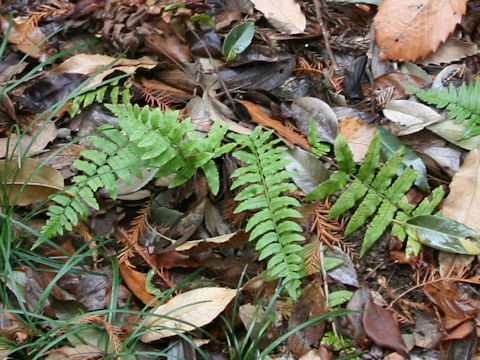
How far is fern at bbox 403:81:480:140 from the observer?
2.60 meters

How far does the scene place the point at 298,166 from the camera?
2.66m

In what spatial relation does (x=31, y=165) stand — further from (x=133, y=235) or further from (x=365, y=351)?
(x=365, y=351)

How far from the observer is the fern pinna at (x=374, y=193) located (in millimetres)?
2482

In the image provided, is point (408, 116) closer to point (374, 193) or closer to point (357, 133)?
point (357, 133)

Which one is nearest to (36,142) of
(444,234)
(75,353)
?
(75,353)

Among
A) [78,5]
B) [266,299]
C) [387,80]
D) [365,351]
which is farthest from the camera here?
[78,5]

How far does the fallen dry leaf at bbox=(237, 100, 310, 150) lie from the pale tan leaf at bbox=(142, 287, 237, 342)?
0.81 m

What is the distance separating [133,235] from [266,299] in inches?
27.4

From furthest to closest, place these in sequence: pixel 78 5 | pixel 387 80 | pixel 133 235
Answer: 1. pixel 78 5
2. pixel 387 80
3. pixel 133 235

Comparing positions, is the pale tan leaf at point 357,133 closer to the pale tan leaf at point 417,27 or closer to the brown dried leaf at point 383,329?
the pale tan leaf at point 417,27

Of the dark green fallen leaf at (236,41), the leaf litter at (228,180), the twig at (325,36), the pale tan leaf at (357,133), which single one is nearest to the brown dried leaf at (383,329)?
the leaf litter at (228,180)

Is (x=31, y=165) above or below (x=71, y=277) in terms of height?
above

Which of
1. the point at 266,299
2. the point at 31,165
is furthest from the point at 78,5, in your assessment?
the point at 266,299

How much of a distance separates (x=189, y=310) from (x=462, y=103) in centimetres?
157
